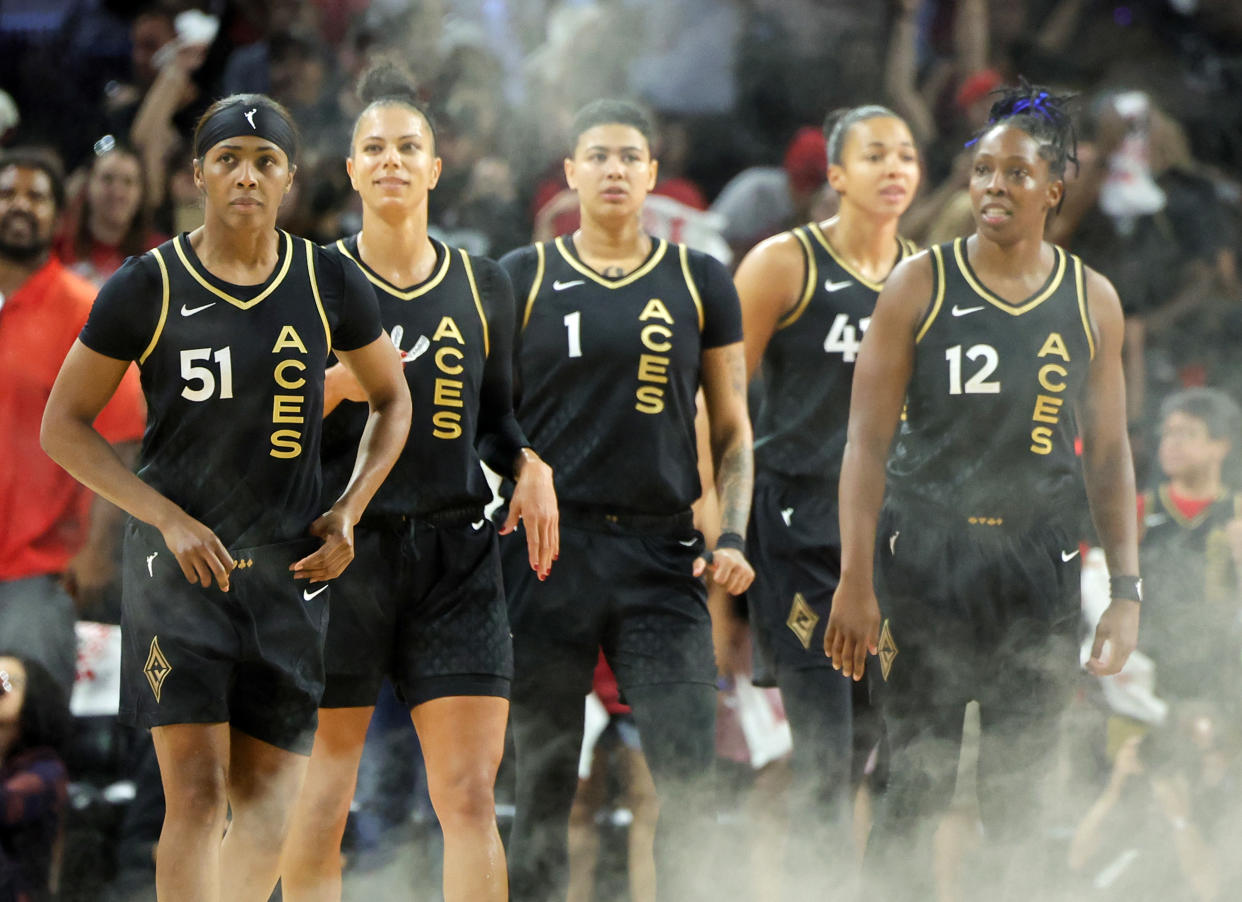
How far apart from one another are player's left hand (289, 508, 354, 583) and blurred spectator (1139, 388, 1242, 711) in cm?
305

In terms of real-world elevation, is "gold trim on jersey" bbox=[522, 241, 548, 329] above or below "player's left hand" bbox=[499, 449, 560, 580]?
above

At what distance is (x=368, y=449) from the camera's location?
3.74 meters

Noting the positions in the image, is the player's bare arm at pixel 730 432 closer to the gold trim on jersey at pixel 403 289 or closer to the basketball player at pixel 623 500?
the basketball player at pixel 623 500

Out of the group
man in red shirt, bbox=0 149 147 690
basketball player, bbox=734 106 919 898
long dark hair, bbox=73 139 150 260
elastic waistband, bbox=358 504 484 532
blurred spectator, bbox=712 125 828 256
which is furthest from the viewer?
blurred spectator, bbox=712 125 828 256

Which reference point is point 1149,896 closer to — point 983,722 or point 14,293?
point 983,722

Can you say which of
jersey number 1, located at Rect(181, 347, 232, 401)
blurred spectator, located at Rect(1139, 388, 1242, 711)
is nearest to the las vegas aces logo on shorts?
jersey number 1, located at Rect(181, 347, 232, 401)

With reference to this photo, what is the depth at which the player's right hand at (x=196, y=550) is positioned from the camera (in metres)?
3.35

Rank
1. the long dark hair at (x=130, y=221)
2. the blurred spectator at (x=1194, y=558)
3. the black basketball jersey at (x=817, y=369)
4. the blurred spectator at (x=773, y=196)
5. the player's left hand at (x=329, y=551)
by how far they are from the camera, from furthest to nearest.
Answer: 1. the blurred spectator at (x=773, y=196)
2. the long dark hair at (x=130, y=221)
3. the blurred spectator at (x=1194, y=558)
4. the black basketball jersey at (x=817, y=369)
5. the player's left hand at (x=329, y=551)

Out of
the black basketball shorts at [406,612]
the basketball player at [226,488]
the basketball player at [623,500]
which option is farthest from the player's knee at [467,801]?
the basketball player at [623,500]

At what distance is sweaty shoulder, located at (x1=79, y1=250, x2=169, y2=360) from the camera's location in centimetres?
344

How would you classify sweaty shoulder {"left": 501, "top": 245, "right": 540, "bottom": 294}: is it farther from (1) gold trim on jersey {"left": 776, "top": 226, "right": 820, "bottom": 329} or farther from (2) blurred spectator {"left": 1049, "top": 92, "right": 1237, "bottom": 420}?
(2) blurred spectator {"left": 1049, "top": 92, "right": 1237, "bottom": 420}

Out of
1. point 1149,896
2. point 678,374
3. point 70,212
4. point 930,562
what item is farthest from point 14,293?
point 1149,896

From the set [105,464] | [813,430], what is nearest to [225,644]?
[105,464]

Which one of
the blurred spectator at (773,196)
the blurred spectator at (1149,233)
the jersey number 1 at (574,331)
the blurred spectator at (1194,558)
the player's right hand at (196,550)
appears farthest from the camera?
the blurred spectator at (1149,233)
